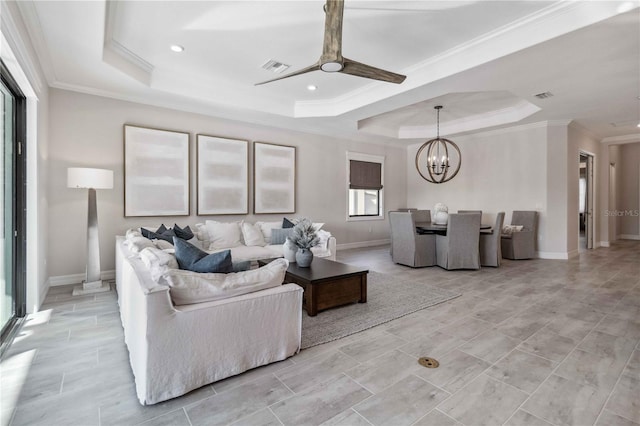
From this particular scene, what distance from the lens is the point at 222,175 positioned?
579 centimetres

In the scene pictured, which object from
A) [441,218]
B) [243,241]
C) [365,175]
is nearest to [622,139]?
[441,218]

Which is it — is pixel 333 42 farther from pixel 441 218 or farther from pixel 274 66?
pixel 441 218

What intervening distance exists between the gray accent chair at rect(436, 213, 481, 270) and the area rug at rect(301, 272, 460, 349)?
123 centimetres

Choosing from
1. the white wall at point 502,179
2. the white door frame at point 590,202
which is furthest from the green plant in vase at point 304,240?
the white door frame at point 590,202

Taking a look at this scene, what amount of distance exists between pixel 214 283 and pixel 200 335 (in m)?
0.33

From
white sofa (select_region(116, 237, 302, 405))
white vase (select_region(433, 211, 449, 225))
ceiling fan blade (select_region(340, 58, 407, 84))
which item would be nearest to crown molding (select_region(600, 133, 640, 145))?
white vase (select_region(433, 211, 449, 225))

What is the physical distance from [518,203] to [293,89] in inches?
216

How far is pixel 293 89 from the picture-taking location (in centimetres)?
534

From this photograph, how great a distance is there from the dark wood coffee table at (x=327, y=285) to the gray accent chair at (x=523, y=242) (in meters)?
4.28

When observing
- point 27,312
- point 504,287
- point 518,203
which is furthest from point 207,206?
point 518,203

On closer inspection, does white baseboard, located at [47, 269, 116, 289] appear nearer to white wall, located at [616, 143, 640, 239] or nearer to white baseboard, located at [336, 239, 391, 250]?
white baseboard, located at [336, 239, 391, 250]

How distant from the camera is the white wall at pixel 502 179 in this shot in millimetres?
6676

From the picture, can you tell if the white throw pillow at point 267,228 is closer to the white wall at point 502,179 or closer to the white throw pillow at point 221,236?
the white throw pillow at point 221,236

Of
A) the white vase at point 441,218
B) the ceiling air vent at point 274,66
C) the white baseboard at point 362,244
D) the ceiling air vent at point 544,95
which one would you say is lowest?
the white baseboard at point 362,244
